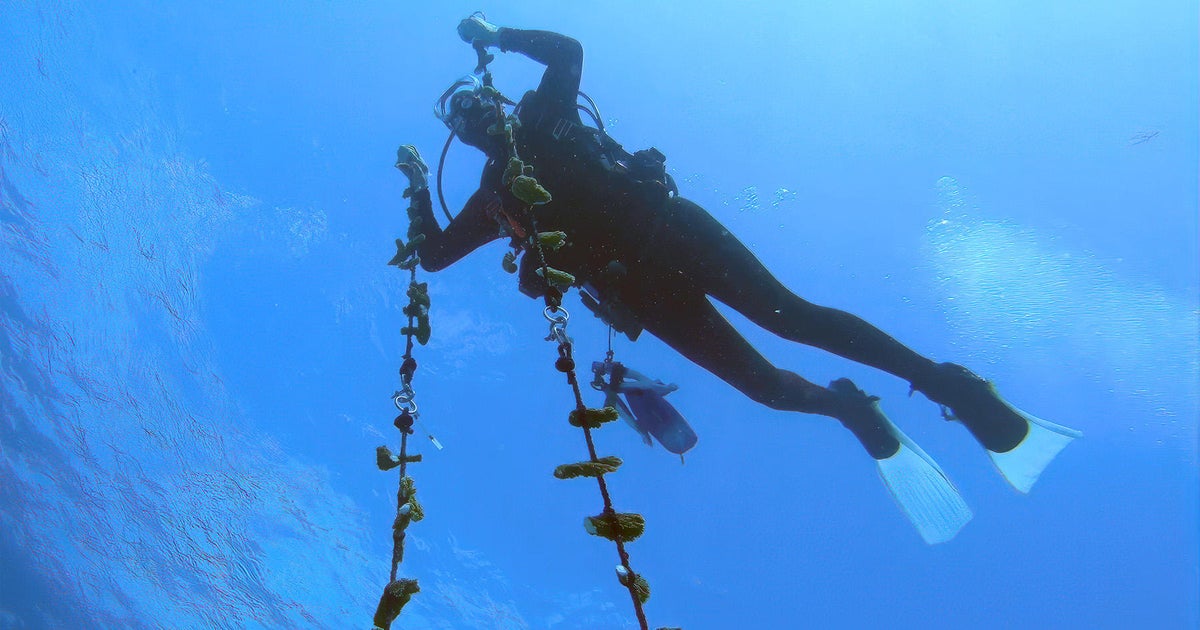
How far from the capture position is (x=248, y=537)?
945 inches

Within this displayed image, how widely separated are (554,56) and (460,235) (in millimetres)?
1662

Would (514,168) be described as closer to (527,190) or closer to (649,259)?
(527,190)

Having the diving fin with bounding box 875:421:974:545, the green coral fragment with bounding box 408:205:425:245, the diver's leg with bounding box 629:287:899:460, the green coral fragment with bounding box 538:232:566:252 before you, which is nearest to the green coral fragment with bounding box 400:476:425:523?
the green coral fragment with bounding box 538:232:566:252

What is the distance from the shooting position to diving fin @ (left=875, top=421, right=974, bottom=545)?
5.97 m

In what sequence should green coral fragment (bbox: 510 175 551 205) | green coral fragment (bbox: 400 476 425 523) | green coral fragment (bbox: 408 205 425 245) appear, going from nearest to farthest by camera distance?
green coral fragment (bbox: 400 476 425 523) → green coral fragment (bbox: 510 175 551 205) → green coral fragment (bbox: 408 205 425 245)

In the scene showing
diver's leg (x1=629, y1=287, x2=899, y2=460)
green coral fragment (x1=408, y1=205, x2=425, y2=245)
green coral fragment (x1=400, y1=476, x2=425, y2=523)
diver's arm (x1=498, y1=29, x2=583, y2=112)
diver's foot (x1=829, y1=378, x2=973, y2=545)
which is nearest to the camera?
green coral fragment (x1=400, y1=476, x2=425, y2=523)

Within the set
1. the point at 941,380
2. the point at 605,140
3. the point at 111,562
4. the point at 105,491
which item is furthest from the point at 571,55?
the point at 111,562

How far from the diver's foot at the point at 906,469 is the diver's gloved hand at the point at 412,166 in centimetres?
414

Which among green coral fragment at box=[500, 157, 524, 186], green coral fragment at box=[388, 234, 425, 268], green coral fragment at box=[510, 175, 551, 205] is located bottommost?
green coral fragment at box=[510, 175, 551, 205]

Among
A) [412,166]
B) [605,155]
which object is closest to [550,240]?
[412,166]

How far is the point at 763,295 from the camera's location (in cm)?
534

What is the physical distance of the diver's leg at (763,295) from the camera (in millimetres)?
5207

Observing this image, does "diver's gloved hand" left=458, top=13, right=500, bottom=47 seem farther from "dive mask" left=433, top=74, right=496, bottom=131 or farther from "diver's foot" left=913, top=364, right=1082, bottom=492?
"diver's foot" left=913, top=364, right=1082, bottom=492

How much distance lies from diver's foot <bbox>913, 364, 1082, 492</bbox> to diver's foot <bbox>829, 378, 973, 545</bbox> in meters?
0.66
